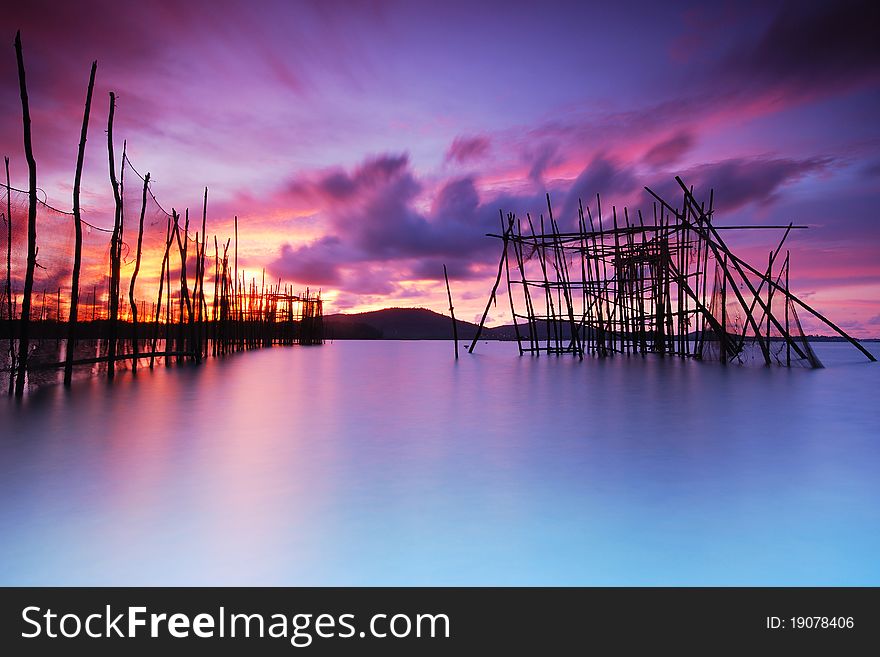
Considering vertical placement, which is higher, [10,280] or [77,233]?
[77,233]

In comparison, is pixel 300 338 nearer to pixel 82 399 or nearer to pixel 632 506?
pixel 82 399

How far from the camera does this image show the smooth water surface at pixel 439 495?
6.24 feet

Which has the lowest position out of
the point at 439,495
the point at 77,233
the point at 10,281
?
the point at 439,495

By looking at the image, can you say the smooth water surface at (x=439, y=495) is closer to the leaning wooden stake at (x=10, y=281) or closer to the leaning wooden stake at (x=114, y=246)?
the leaning wooden stake at (x=10, y=281)

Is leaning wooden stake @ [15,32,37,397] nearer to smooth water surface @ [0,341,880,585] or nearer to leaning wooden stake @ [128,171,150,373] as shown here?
smooth water surface @ [0,341,880,585]

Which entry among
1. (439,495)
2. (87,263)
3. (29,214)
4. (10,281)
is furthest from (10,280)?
(439,495)

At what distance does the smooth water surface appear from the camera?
74.9 inches

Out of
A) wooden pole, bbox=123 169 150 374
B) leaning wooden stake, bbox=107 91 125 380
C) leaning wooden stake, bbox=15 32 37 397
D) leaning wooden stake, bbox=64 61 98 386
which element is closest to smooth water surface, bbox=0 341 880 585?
leaning wooden stake, bbox=15 32 37 397

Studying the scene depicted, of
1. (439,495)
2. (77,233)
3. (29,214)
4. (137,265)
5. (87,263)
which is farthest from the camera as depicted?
(137,265)

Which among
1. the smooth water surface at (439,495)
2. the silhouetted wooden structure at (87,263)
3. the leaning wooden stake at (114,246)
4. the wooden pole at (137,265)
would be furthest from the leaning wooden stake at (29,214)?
the wooden pole at (137,265)

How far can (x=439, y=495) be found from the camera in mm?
2709

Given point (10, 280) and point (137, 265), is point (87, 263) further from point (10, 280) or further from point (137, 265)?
point (137, 265)

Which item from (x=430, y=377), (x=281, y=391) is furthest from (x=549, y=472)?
(x=430, y=377)

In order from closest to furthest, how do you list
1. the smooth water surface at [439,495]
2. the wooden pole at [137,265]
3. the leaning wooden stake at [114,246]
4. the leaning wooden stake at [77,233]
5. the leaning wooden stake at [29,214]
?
the smooth water surface at [439,495]
the leaning wooden stake at [29,214]
the leaning wooden stake at [77,233]
the leaning wooden stake at [114,246]
the wooden pole at [137,265]
